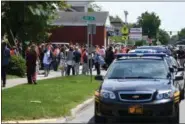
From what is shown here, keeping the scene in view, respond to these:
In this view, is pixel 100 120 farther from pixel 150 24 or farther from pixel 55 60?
pixel 150 24

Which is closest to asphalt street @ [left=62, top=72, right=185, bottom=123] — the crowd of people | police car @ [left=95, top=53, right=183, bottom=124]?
police car @ [left=95, top=53, right=183, bottom=124]

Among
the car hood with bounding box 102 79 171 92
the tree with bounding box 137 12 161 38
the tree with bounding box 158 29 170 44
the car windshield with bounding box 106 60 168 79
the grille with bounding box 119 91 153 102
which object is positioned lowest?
the tree with bounding box 158 29 170 44

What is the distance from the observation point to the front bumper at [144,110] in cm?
1027

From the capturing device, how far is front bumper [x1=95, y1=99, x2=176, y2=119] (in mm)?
10273

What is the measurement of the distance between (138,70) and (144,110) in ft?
6.00

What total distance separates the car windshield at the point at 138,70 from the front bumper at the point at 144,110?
1.40 m

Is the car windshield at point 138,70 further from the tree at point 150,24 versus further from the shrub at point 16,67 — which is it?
the tree at point 150,24

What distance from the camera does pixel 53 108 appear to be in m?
12.7

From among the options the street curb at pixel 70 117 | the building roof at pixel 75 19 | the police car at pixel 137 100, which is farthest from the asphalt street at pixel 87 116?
the building roof at pixel 75 19

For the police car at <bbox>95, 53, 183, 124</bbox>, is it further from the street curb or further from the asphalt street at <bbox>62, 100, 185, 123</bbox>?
the street curb

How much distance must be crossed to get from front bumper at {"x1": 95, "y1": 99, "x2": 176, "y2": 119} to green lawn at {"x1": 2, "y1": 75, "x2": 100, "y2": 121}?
6.07 ft

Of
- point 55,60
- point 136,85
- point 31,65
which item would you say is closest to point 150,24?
point 55,60

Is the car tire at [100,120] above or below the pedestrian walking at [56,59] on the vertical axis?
above

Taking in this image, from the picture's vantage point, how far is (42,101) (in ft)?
45.7
